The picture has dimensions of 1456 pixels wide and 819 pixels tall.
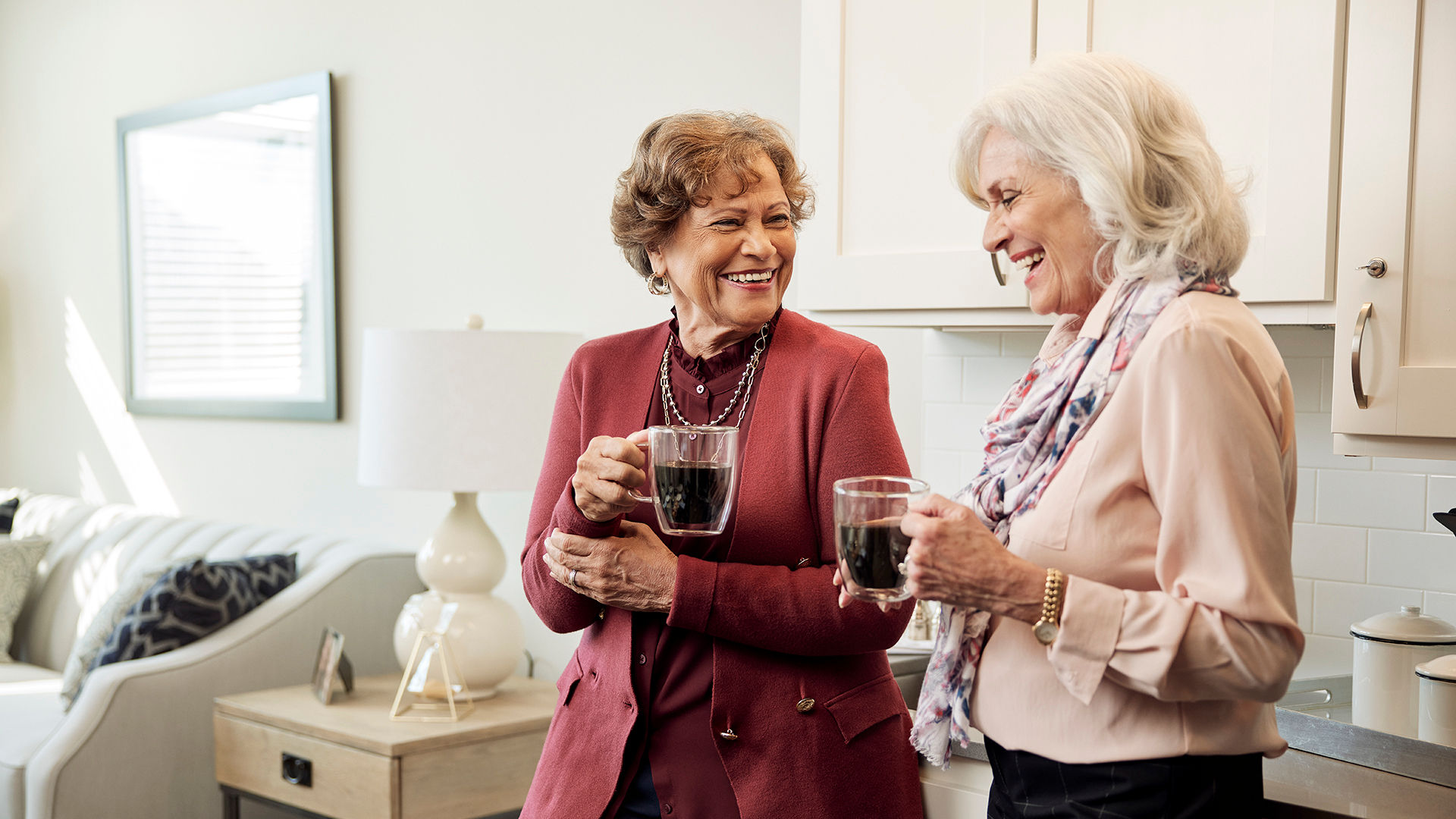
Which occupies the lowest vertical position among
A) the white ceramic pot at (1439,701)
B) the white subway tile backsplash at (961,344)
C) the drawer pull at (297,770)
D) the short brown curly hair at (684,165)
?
the drawer pull at (297,770)

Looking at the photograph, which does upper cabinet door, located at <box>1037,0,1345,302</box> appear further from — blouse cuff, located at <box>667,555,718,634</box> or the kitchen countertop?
blouse cuff, located at <box>667,555,718,634</box>

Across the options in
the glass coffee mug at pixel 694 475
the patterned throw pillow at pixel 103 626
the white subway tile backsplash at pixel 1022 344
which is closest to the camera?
the glass coffee mug at pixel 694 475

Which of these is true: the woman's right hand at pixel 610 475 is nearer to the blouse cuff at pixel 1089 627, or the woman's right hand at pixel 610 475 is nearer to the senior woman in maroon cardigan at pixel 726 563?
the senior woman in maroon cardigan at pixel 726 563

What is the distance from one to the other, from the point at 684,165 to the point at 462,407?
133cm

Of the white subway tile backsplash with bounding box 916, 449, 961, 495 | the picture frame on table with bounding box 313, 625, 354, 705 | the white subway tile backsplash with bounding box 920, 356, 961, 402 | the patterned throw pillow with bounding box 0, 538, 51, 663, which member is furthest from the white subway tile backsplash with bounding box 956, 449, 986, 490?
the patterned throw pillow with bounding box 0, 538, 51, 663

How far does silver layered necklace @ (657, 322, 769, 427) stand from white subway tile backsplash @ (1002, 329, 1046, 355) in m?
0.85

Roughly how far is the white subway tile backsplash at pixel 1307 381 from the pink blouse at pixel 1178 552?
97cm

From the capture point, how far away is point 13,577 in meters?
3.90

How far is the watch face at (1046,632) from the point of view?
0.97 meters

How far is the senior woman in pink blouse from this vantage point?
3.08 feet

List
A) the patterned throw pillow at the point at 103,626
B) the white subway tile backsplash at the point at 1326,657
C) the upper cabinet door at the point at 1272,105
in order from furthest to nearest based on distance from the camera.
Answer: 1. the patterned throw pillow at the point at 103,626
2. the white subway tile backsplash at the point at 1326,657
3. the upper cabinet door at the point at 1272,105

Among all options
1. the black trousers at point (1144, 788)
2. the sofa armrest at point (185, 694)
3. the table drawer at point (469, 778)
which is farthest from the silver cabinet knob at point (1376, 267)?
the sofa armrest at point (185, 694)

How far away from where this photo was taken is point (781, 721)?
1.37m

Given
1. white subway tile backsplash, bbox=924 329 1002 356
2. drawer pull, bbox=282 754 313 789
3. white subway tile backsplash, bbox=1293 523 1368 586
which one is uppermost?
white subway tile backsplash, bbox=924 329 1002 356
